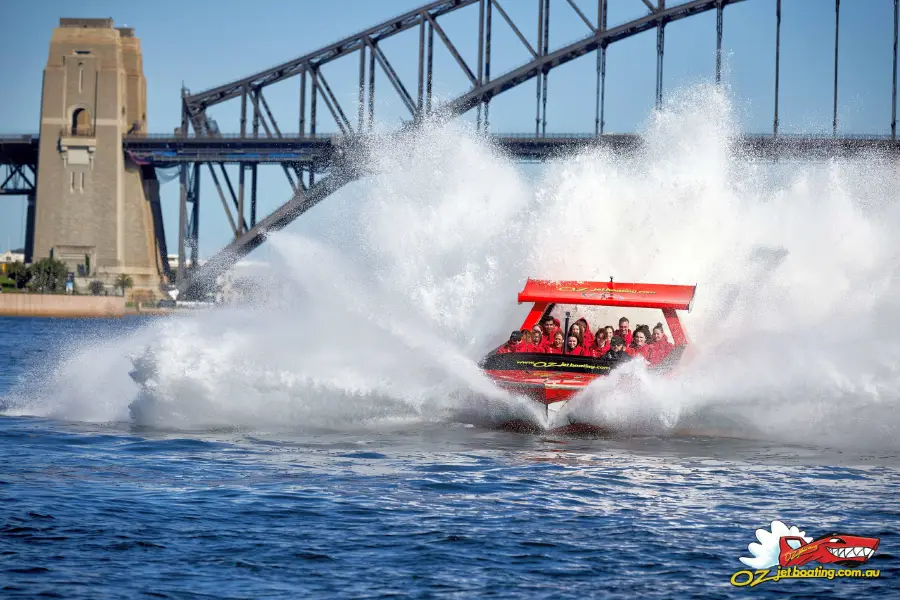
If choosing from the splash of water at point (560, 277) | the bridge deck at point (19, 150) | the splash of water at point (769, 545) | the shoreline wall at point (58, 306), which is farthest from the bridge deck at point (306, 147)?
the splash of water at point (769, 545)

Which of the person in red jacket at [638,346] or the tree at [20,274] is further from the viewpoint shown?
the tree at [20,274]

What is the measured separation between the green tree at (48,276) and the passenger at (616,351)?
73.2 m

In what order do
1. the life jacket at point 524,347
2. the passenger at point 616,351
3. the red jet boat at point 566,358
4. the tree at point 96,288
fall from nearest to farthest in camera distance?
the red jet boat at point 566,358 → the passenger at point 616,351 → the life jacket at point 524,347 → the tree at point 96,288

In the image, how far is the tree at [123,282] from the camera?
88.7m

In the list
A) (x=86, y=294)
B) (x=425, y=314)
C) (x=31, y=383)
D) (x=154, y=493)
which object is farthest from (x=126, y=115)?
(x=154, y=493)

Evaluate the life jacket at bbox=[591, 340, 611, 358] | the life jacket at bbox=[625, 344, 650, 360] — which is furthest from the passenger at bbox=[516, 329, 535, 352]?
the life jacket at bbox=[625, 344, 650, 360]

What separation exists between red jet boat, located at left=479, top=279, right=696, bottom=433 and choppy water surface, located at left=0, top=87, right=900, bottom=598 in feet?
0.93

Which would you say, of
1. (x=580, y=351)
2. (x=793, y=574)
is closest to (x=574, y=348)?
(x=580, y=351)

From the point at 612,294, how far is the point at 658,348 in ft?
3.92

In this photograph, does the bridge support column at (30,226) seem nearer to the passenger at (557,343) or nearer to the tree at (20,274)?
the tree at (20,274)

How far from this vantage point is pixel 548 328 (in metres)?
19.9

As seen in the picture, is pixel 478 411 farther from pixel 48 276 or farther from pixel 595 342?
pixel 48 276

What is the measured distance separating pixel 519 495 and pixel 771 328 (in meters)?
7.81

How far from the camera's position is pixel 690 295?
19250 millimetres
